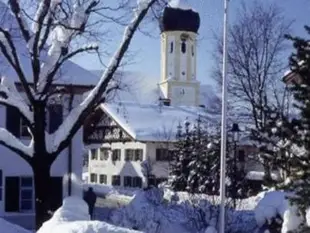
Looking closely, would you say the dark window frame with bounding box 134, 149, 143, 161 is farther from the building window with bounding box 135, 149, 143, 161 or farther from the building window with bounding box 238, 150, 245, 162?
the building window with bounding box 238, 150, 245, 162

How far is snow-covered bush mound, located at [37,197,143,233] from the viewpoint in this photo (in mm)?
8086

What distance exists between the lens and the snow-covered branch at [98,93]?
1809 centimetres

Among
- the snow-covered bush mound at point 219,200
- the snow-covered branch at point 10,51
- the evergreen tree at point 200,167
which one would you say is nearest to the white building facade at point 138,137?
the evergreen tree at point 200,167

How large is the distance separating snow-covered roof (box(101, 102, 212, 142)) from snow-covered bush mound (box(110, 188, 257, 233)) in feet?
95.7

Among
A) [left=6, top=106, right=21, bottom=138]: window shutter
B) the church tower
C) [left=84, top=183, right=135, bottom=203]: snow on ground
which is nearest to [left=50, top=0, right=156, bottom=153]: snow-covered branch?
[left=6, top=106, right=21, bottom=138]: window shutter

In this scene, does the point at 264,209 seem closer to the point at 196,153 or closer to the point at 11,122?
the point at 11,122

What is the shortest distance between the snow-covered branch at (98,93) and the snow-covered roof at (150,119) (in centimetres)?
3185

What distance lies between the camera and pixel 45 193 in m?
17.9

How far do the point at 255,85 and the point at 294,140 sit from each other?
27.8 m

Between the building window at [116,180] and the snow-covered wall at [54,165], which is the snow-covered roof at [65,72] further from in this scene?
the building window at [116,180]

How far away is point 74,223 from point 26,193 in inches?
692

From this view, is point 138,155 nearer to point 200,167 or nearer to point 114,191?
point 114,191

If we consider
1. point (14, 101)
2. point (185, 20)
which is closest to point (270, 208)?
point (14, 101)

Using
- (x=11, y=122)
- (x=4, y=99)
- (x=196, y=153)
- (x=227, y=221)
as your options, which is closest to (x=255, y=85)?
(x=196, y=153)
